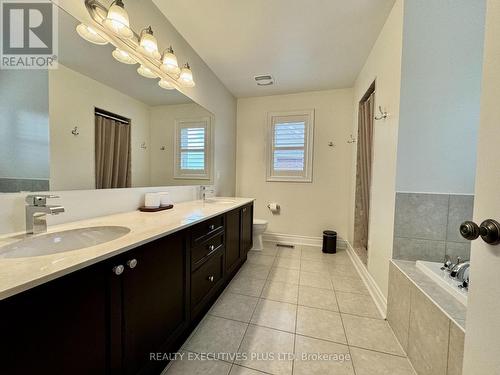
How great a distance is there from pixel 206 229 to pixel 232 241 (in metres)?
0.63

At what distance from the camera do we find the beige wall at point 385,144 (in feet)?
5.11

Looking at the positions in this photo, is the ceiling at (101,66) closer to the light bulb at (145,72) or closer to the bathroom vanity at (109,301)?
the light bulb at (145,72)

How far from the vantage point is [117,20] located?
1.27 meters

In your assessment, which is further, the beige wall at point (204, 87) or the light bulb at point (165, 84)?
the light bulb at point (165, 84)

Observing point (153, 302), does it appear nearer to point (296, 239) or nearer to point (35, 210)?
point (35, 210)

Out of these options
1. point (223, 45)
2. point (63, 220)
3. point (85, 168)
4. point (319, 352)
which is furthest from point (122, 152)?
point (319, 352)

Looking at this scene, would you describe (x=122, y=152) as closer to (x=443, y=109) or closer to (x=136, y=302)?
(x=136, y=302)

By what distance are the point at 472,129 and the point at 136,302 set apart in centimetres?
225

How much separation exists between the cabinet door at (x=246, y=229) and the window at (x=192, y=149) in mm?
667

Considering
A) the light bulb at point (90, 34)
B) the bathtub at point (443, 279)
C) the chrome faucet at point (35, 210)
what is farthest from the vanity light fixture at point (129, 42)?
the bathtub at point (443, 279)

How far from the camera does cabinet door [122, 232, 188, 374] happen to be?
889 millimetres

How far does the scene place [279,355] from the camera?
1.27m

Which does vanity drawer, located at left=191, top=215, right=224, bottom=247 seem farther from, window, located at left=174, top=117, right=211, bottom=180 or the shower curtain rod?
the shower curtain rod

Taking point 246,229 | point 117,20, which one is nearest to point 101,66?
point 117,20
